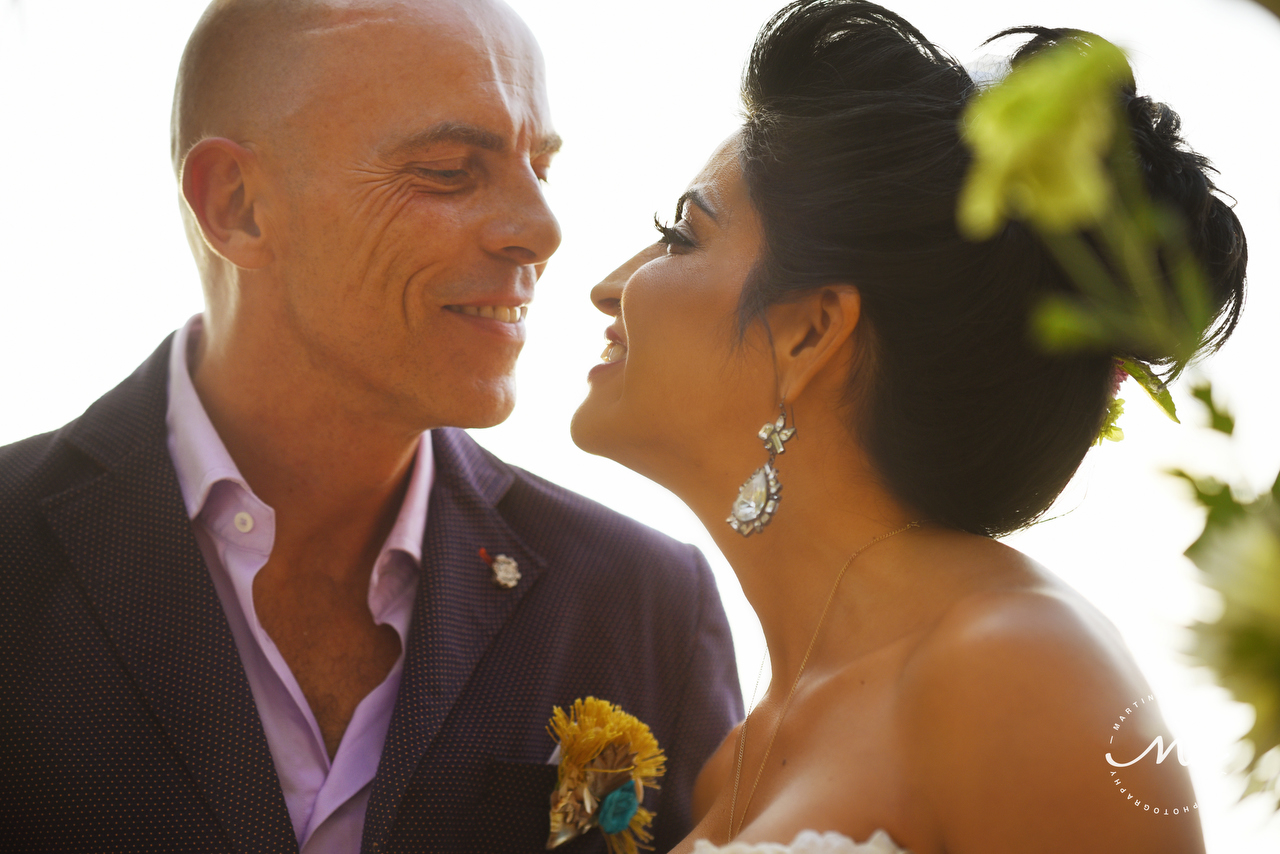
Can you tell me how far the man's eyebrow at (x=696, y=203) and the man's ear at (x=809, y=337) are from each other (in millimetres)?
220

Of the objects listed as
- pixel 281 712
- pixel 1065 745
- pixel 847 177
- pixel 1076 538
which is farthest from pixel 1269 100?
pixel 281 712

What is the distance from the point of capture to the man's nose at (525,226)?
2.01 m

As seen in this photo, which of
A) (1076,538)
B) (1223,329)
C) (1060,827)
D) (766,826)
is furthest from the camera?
(1076,538)

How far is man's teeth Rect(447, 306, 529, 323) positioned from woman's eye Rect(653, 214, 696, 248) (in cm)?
42

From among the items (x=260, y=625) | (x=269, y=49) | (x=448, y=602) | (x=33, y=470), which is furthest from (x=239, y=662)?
(x=269, y=49)

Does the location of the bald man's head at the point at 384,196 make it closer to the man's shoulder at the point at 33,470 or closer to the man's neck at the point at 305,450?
the man's neck at the point at 305,450

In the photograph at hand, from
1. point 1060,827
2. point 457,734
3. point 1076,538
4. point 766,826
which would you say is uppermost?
point 1060,827

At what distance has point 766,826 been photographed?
1.31m

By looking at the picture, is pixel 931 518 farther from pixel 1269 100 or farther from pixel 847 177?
pixel 1269 100

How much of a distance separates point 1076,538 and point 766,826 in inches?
80.1

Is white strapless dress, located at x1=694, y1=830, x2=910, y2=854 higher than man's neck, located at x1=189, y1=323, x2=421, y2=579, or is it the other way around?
man's neck, located at x1=189, y1=323, x2=421, y2=579

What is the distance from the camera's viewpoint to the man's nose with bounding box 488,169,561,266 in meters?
2.01

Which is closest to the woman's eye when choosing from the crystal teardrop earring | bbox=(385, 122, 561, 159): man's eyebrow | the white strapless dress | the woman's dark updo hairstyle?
A: the woman's dark updo hairstyle

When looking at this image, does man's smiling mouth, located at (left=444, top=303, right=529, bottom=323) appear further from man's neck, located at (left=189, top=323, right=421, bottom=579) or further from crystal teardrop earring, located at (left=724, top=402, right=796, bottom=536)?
crystal teardrop earring, located at (left=724, top=402, right=796, bottom=536)
